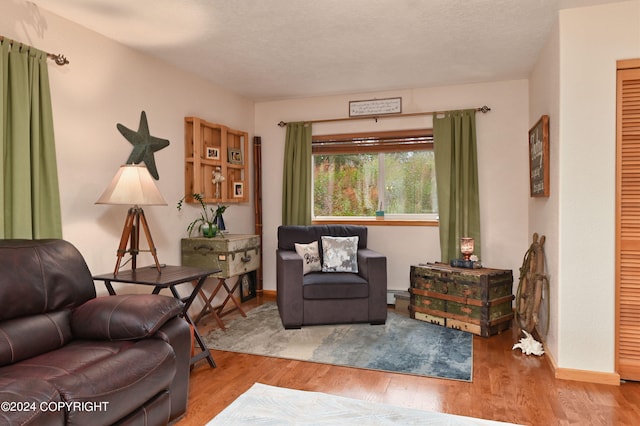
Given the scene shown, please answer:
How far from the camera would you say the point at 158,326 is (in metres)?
2.12

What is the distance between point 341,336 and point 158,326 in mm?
1904

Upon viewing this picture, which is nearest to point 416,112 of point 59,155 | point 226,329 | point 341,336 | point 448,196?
point 448,196

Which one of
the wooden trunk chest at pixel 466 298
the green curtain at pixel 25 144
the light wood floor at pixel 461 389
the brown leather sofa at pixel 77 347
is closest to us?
the brown leather sofa at pixel 77 347

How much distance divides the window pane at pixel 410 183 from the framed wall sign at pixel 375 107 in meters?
0.50

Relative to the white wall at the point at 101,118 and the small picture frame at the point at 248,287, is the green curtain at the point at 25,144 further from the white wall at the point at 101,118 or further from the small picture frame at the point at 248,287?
the small picture frame at the point at 248,287

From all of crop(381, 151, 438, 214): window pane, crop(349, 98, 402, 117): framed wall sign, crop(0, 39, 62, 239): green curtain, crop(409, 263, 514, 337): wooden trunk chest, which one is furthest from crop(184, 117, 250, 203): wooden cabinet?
crop(409, 263, 514, 337): wooden trunk chest

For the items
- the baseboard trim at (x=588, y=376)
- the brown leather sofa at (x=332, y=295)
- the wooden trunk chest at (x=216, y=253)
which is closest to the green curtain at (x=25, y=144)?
the wooden trunk chest at (x=216, y=253)

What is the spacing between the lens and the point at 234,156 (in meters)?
4.80

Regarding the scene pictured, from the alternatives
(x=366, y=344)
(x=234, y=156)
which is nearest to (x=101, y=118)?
(x=234, y=156)

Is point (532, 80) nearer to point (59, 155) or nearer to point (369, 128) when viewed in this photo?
point (369, 128)

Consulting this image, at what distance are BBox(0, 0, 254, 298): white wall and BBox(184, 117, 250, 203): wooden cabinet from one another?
0.10 metres

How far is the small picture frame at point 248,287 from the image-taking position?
493 cm

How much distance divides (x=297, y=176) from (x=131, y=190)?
2433 mm

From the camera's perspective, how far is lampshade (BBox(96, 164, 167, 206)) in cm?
282
